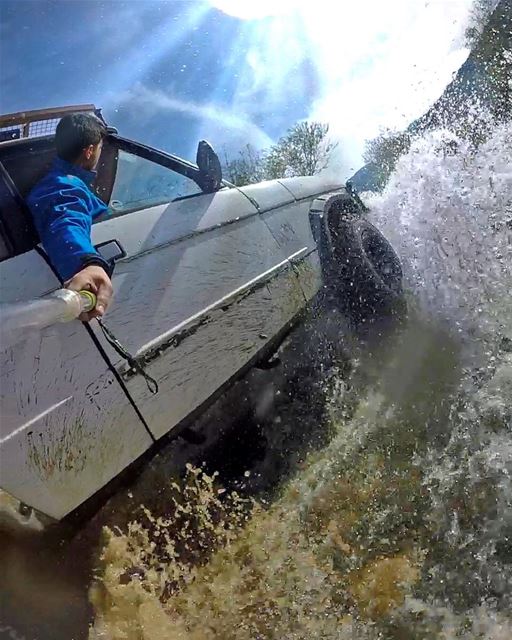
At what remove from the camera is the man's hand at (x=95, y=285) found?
1805mm

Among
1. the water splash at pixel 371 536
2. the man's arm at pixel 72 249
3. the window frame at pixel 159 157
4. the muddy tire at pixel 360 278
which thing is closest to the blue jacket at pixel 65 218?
the man's arm at pixel 72 249

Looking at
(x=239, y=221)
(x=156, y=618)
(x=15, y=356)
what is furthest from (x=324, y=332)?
(x=15, y=356)

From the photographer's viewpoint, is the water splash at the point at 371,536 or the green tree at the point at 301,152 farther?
the green tree at the point at 301,152

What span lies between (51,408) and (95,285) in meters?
0.42

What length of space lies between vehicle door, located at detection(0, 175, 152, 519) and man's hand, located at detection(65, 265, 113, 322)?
0.29 ft

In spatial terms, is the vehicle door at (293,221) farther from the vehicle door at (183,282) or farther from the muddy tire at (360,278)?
the muddy tire at (360,278)

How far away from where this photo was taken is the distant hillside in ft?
37.4

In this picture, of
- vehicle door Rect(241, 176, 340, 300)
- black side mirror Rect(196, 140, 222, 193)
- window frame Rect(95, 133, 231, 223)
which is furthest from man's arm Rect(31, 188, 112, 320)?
vehicle door Rect(241, 176, 340, 300)

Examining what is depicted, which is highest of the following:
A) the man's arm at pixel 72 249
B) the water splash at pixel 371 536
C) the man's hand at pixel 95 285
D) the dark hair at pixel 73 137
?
the dark hair at pixel 73 137

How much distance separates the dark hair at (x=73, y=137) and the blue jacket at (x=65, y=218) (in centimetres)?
4

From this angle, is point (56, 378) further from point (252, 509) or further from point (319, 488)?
point (319, 488)

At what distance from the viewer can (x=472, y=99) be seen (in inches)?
718

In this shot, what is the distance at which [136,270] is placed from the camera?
7.18ft

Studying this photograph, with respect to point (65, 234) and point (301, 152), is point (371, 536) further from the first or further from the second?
point (301, 152)
